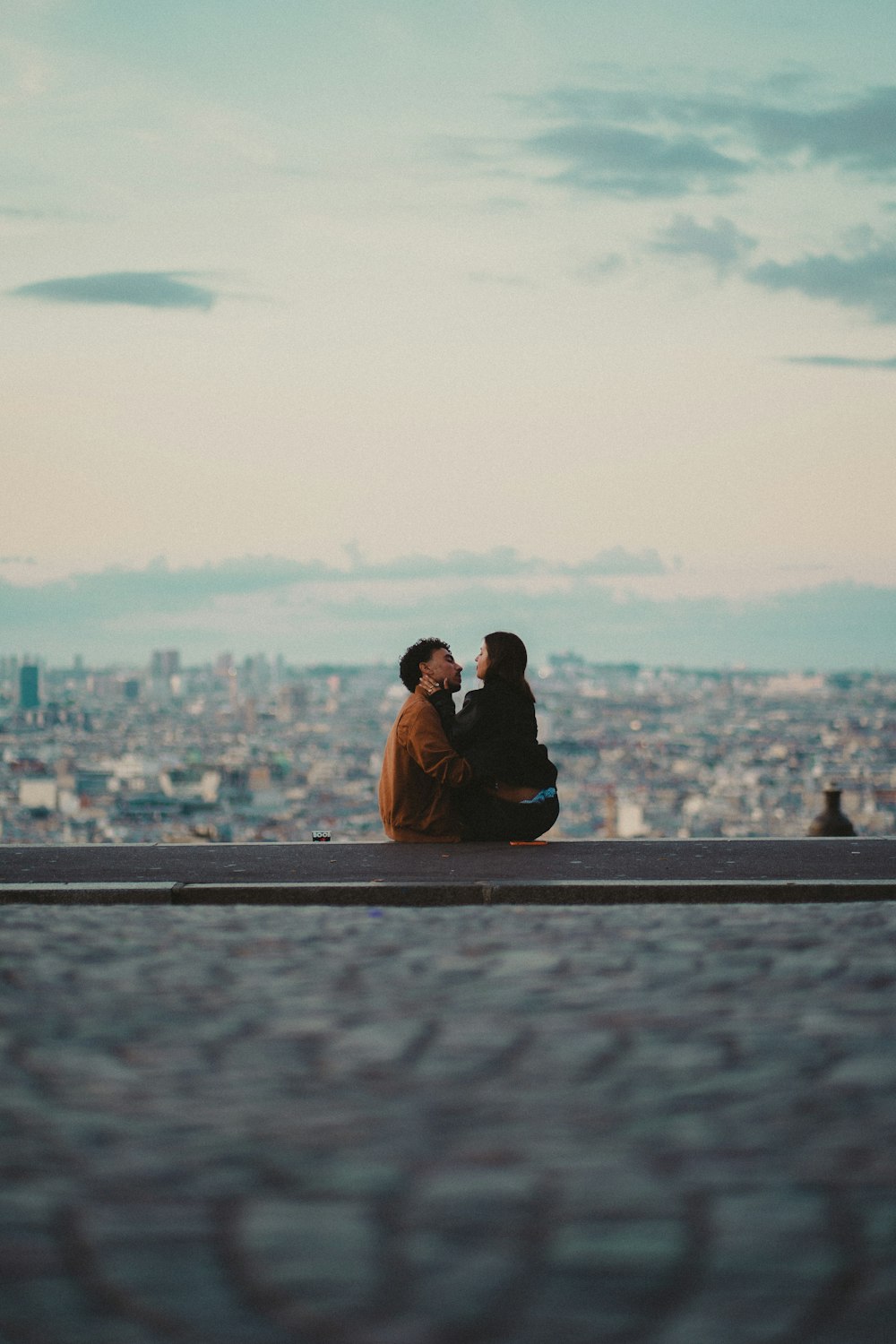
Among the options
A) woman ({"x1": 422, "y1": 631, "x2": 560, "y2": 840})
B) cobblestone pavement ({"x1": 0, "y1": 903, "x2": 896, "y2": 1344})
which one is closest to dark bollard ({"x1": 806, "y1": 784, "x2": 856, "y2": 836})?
woman ({"x1": 422, "y1": 631, "x2": 560, "y2": 840})

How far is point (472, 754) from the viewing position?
466 inches

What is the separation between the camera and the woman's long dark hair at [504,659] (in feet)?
39.3

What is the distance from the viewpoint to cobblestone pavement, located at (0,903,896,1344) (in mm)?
3250

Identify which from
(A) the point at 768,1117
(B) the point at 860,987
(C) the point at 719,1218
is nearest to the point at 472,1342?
(C) the point at 719,1218

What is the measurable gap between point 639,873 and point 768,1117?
5557mm

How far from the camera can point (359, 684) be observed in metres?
94.9

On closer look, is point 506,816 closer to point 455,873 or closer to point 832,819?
point 455,873

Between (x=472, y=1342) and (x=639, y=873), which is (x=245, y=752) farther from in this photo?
(x=472, y=1342)

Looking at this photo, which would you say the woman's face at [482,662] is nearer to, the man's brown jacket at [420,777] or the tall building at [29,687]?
the man's brown jacket at [420,777]

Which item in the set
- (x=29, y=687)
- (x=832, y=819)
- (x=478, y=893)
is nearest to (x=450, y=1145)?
(x=478, y=893)

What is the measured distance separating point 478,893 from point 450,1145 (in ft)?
16.5

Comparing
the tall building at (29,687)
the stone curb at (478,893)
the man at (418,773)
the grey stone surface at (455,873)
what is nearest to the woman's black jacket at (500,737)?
the man at (418,773)

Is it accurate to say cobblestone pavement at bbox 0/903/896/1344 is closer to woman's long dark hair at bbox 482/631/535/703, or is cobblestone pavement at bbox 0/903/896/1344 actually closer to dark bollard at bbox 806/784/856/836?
woman's long dark hair at bbox 482/631/535/703

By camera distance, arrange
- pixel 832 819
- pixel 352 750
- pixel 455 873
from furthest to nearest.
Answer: pixel 352 750 → pixel 832 819 → pixel 455 873
